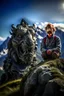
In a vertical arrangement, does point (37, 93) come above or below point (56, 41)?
below

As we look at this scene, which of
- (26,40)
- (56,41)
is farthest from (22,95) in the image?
(26,40)

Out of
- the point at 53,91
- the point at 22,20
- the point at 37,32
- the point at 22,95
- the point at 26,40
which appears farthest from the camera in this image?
the point at 37,32

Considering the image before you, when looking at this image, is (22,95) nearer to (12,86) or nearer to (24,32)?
(12,86)

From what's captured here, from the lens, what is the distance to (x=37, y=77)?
4.94 metres

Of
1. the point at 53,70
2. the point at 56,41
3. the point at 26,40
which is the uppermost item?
the point at 26,40

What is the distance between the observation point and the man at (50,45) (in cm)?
573

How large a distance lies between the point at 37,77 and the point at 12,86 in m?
1.46

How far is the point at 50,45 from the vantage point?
5984 millimetres

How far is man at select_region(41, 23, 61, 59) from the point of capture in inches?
226

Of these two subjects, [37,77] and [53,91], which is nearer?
[53,91]

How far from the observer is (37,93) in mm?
4715

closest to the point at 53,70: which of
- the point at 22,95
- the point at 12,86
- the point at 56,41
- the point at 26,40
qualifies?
the point at 22,95

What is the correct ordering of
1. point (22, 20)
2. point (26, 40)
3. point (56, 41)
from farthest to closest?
point (22, 20) → point (26, 40) → point (56, 41)

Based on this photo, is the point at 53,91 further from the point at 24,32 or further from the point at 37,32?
the point at 37,32
